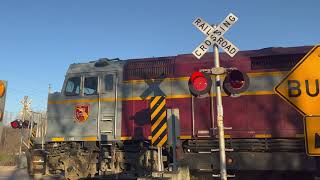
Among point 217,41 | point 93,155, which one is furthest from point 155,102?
point 93,155

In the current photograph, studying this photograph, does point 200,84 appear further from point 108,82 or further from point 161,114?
point 108,82

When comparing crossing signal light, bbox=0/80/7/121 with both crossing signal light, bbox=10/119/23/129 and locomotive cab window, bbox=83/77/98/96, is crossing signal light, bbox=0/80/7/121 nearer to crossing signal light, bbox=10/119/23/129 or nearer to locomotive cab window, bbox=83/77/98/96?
locomotive cab window, bbox=83/77/98/96

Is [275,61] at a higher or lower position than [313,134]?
higher

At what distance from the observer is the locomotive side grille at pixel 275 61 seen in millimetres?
11062

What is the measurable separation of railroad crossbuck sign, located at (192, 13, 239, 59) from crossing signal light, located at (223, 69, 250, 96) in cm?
63

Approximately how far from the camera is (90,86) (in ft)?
42.6

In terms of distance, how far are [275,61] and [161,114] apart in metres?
3.98

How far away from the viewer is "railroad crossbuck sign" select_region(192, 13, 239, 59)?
26.2ft

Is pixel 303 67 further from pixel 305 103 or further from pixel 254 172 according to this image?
pixel 254 172

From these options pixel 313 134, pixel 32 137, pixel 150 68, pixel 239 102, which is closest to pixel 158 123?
pixel 239 102

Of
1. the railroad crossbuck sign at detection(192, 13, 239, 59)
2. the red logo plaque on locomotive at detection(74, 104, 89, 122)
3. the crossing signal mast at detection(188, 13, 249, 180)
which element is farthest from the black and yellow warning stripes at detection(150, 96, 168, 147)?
the red logo plaque on locomotive at detection(74, 104, 89, 122)

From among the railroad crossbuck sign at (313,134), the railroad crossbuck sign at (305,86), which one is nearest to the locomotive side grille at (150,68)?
the railroad crossbuck sign at (305,86)

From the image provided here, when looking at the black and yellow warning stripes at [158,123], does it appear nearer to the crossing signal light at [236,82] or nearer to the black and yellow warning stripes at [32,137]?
the crossing signal light at [236,82]

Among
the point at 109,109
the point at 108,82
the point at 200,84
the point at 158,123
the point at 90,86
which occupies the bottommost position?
the point at 158,123
